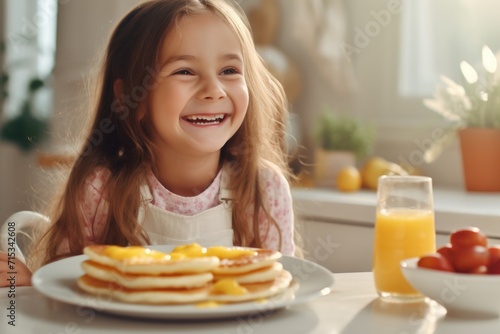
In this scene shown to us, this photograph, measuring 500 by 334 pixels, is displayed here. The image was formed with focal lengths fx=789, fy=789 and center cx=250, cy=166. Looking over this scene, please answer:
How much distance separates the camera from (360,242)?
2.39m

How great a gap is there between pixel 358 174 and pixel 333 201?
352 mm

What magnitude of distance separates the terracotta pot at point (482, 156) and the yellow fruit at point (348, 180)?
37 centimetres

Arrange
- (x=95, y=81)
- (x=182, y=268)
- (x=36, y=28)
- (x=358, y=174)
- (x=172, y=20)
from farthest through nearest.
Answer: (x=36, y=28) < (x=358, y=174) < (x=95, y=81) < (x=172, y=20) < (x=182, y=268)

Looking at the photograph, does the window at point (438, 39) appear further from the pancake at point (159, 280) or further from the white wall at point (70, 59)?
the pancake at point (159, 280)

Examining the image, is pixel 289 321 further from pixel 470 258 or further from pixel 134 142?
pixel 134 142

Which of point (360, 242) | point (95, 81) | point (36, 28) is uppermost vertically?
point (36, 28)

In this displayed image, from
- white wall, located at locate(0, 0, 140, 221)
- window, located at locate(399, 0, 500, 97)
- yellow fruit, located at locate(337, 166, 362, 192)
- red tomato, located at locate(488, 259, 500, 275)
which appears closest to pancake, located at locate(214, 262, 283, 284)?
red tomato, located at locate(488, 259, 500, 275)

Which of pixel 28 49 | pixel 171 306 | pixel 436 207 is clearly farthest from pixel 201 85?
pixel 28 49

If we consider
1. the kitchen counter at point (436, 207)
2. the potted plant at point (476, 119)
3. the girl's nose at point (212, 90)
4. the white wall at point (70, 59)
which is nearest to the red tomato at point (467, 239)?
the girl's nose at point (212, 90)

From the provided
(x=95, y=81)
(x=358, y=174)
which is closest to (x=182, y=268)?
(x=95, y=81)

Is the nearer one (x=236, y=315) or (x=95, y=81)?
(x=236, y=315)

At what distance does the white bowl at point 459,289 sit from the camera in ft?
3.18

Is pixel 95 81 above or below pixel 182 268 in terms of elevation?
above

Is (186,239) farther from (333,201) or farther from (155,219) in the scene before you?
(333,201)
